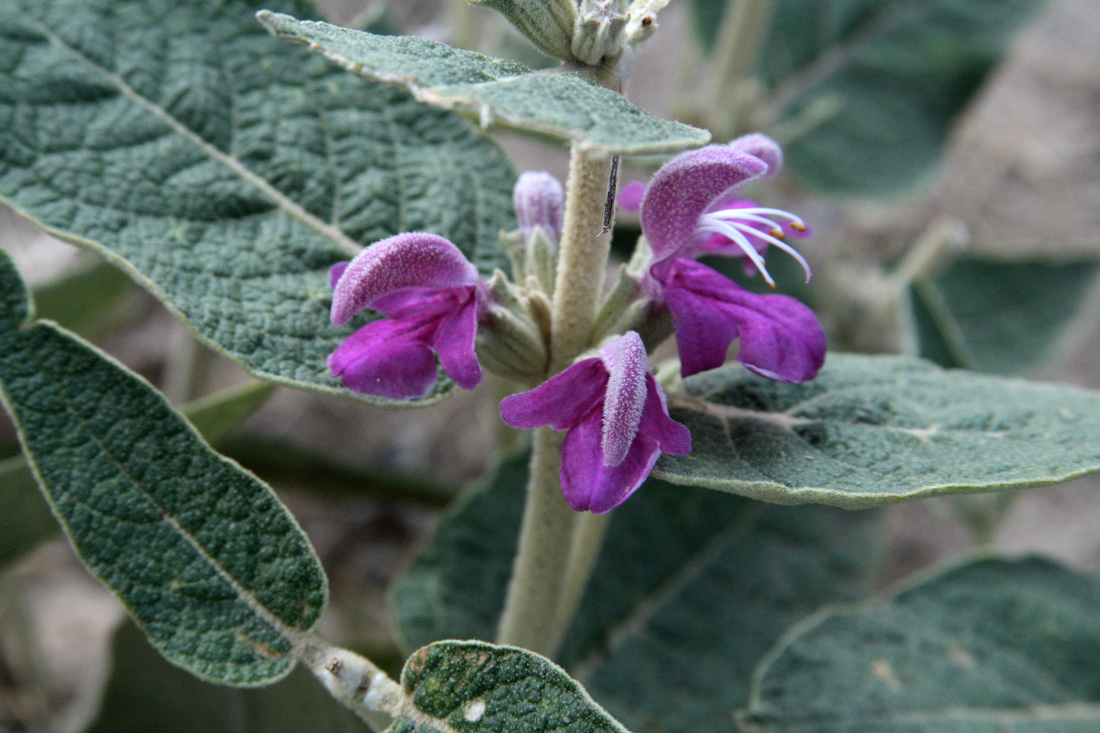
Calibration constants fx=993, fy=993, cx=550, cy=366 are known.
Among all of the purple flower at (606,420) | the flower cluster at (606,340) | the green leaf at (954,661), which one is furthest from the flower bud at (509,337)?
the green leaf at (954,661)

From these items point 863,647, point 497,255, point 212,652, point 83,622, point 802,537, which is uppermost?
point 497,255

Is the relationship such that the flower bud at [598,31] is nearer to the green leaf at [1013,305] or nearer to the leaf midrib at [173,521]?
the leaf midrib at [173,521]

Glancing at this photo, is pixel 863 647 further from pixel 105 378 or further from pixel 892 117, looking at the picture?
pixel 892 117

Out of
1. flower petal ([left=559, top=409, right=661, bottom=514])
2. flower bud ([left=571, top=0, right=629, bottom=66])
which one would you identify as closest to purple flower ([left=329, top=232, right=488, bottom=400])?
flower petal ([left=559, top=409, right=661, bottom=514])

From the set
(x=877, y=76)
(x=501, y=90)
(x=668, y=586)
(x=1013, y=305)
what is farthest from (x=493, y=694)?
(x=877, y=76)

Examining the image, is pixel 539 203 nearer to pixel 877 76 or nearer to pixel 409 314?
pixel 409 314

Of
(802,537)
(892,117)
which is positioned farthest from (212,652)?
(892,117)

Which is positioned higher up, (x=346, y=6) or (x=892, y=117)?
(x=892, y=117)

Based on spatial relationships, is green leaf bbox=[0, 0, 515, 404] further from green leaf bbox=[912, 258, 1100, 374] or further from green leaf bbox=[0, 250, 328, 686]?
green leaf bbox=[912, 258, 1100, 374]
